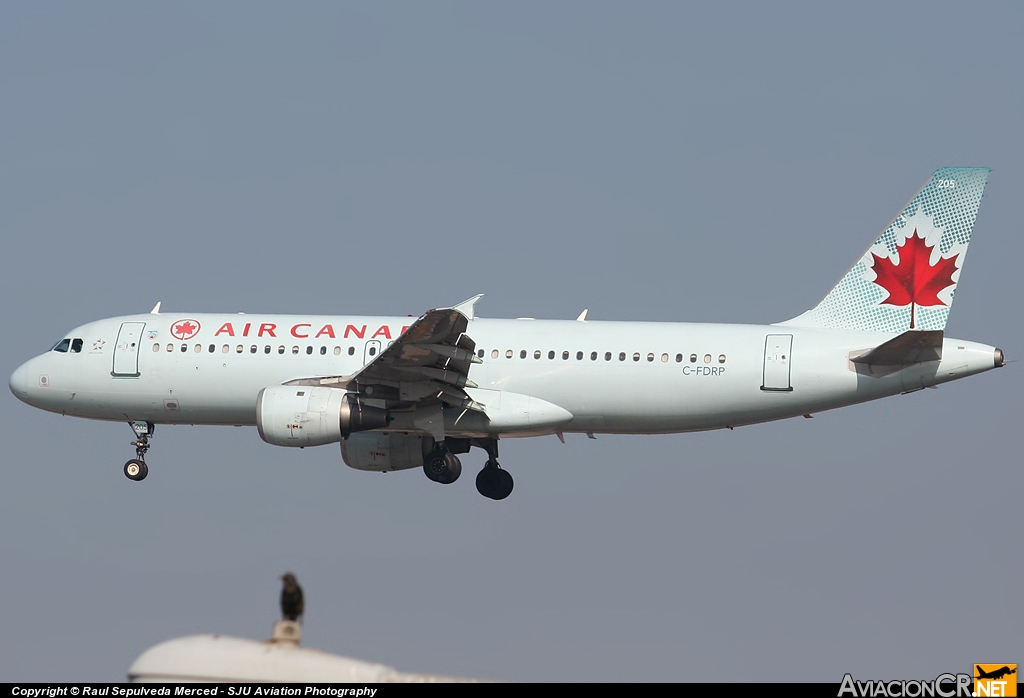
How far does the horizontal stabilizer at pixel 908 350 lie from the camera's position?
4328 cm

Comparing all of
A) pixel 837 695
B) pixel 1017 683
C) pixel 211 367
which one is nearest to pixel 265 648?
pixel 837 695

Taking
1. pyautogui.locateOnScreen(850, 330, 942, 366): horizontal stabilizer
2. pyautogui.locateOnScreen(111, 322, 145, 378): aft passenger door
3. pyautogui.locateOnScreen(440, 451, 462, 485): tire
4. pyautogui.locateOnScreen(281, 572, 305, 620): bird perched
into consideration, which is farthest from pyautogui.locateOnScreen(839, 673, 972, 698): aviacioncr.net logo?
pyautogui.locateOnScreen(111, 322, 145, 378): aft passenger door

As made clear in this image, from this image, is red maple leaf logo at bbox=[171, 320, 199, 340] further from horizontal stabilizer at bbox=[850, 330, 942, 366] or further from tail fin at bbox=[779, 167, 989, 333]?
horizontal stabilizer at bbox=[850, 330, 942, 366]

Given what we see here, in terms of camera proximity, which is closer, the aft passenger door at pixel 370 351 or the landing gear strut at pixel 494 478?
the aft passenger door at pixel 370 351

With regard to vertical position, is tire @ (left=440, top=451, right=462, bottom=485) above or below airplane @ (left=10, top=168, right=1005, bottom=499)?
below

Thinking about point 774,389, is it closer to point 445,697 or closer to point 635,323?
point 635,323

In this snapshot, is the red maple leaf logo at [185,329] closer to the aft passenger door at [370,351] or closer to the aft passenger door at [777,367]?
the aft passenger door at [370,351]

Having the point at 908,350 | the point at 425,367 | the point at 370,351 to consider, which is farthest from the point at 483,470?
the point at 908,350

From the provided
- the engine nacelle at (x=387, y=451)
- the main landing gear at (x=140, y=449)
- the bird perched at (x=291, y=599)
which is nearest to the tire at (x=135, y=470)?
the main landing gear at (x=140, y=449)

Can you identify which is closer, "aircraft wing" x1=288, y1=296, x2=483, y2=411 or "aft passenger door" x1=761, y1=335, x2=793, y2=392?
"aircraft wing" x1=288, y1=296, x2=483, y2=411

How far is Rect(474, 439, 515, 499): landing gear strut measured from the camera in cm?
4938

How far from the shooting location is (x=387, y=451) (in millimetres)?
49219

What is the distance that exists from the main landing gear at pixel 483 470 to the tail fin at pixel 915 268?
9461 mm

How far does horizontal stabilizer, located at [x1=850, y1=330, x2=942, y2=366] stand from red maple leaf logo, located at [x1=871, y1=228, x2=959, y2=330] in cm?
218
